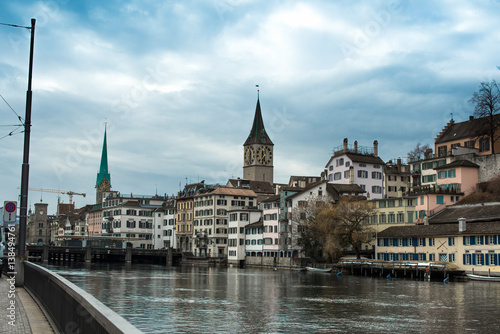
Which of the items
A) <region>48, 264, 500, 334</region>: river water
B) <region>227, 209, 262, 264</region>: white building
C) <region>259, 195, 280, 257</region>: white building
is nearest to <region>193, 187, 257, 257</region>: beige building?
<region>227, 209, 262, 264</region>: white building

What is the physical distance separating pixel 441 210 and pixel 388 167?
3337 centimetres

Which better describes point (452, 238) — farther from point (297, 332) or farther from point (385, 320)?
point (297, 332)

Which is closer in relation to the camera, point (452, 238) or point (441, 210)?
point (452, 238)

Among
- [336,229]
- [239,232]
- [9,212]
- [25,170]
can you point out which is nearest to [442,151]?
[336,229]

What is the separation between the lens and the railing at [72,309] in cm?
974

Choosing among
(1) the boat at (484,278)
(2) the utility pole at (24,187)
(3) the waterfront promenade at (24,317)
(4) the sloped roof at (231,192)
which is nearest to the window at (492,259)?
(1) the boat at (484,278)

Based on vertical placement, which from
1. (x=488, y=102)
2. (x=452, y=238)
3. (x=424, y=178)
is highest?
(x=488, y=102)

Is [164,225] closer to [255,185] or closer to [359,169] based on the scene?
[255,185]

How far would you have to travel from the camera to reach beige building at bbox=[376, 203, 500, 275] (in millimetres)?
74438

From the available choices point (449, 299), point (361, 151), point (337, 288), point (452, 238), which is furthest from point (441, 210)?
point (449, 299)

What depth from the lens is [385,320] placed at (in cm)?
3319

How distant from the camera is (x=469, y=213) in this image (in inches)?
3282

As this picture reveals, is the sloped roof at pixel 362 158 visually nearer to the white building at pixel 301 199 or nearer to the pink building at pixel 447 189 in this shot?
the white building at pixel 301 199

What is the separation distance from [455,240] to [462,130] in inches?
1399
